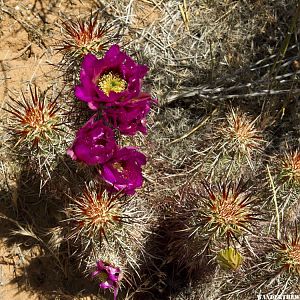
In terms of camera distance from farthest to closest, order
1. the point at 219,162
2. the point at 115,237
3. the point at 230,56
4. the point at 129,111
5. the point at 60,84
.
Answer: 1. the point at 230,56
2. the point at 60,84
3. the point at 219,162
4. the point at 115,237
5. the point at 129,111

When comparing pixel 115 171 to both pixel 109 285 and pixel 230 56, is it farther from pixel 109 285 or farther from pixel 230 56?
pixel 230 56

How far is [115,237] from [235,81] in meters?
1.22

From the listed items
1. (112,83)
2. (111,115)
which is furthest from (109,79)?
(111,115)

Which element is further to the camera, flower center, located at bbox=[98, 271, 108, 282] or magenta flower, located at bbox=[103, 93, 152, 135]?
flower center, located at bbox=[98, 271, 108, 282]

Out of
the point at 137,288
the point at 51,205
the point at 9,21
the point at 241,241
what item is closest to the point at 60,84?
the point at 9,21

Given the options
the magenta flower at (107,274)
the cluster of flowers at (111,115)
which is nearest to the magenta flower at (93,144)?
the cluster of flowers at (111,115)

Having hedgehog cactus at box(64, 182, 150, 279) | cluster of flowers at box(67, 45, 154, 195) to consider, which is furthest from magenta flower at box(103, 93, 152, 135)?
hedgehog cactus at box(64, 182, 150, 279)

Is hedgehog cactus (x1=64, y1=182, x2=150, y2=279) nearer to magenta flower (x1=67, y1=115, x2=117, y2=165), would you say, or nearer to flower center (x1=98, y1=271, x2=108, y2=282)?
flower center (x1=98, y1=271, x2=108, y2=282)

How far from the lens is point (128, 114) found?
1.72 meters

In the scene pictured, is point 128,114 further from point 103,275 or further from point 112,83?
point 103,275

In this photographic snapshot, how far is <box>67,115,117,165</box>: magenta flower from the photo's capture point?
1.68 metres

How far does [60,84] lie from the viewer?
8.84 ft

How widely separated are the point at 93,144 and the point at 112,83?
27cm

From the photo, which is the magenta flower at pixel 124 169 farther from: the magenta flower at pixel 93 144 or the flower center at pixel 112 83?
the flower center at pixel 112 83
